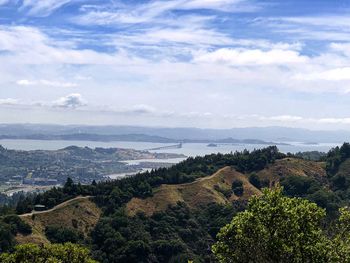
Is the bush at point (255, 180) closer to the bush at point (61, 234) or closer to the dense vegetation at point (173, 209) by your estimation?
the dense vegetation at point (173, 209)

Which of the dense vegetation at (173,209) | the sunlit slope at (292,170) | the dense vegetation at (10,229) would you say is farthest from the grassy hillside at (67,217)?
the sunlit slope at (292,170)

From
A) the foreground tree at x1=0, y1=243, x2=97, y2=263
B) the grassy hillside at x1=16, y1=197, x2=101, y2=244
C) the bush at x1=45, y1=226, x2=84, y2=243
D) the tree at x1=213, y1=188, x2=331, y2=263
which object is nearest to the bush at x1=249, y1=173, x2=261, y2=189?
the grassy hillside at x1=16, y1=197, x2=101, y2=244

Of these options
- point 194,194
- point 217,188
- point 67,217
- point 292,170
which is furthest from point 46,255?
point 292,170

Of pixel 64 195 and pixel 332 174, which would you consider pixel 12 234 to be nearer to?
pixel 64 195

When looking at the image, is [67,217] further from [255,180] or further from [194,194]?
[255,180]

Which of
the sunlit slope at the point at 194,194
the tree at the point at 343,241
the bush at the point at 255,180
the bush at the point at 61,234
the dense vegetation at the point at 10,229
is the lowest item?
the bush at the point at 61,234
